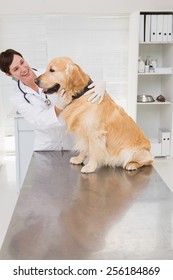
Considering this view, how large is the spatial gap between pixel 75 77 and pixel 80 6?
296cm

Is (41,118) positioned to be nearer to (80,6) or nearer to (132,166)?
(132,166)

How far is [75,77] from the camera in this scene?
61.5 inches

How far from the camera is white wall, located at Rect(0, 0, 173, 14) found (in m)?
4.14

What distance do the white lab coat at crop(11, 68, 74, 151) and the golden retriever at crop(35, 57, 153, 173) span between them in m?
0.31

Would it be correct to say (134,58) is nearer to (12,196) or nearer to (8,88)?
(8,88)

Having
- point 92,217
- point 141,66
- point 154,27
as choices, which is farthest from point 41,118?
point 154,27

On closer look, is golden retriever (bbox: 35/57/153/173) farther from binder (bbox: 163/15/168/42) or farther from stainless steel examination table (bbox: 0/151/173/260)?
binder (bbox: 163/15/168/42)

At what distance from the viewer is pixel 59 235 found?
1023mm

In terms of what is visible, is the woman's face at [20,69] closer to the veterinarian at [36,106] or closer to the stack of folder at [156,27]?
the veterinarian at [36,106]

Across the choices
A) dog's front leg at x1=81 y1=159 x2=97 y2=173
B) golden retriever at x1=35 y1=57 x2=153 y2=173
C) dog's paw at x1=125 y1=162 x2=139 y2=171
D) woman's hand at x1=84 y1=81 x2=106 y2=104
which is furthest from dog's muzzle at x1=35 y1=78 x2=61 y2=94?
dog's paw at x1=125 y1=162 x2=139 y2=171

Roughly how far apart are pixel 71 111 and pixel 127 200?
53cm

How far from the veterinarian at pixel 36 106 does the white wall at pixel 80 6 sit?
2.16 m

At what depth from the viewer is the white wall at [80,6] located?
13.6ft

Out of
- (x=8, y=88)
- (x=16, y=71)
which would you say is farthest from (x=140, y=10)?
(x=16, y=71)
